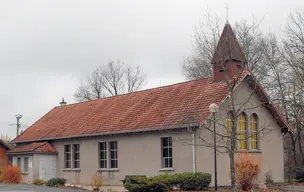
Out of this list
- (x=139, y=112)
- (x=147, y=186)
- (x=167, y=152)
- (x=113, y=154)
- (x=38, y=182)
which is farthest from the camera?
(x=38, y=182)

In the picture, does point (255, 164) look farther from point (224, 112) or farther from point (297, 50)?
point (297, 50)

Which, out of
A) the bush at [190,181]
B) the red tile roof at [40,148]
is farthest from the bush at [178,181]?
the red tile roof at [40,148]

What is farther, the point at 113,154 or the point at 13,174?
the point at 13,174

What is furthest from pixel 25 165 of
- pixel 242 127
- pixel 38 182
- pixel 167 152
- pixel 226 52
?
pixel 226 52

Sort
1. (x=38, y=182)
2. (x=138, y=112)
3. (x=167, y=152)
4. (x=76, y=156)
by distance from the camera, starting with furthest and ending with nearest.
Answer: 1. (x=76, y=156)
2. (x=38, y=182)
3. (x=138, y=112)
4. (x=167, y=152)

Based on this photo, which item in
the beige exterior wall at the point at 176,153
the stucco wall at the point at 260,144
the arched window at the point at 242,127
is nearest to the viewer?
the stucco wall at the point at 260,144

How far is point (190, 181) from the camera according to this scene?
24.2 meters

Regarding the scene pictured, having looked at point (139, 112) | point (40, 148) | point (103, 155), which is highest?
point (139, 112)

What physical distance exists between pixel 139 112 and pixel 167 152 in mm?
4352

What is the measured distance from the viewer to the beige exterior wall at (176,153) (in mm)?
26797

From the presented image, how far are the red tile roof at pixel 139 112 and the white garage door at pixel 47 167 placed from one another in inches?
60.6

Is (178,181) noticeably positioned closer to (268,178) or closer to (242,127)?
(242,127)

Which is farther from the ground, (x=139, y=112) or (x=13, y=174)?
(x=139, y=112)

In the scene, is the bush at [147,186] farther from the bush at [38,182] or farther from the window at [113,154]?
the bush at [38,182]
